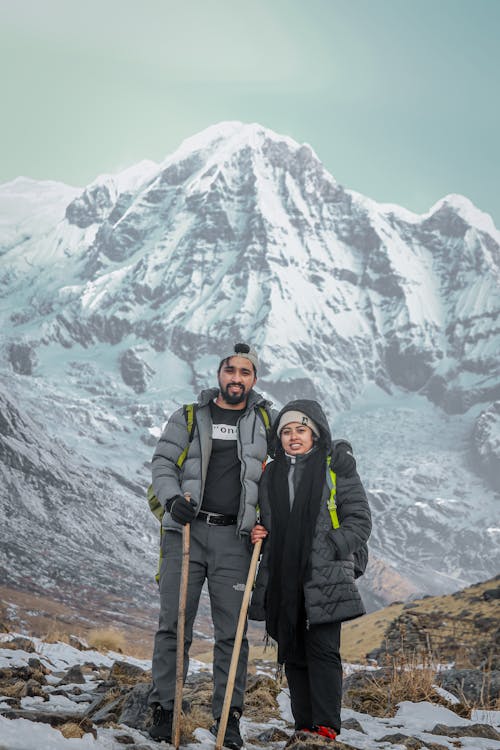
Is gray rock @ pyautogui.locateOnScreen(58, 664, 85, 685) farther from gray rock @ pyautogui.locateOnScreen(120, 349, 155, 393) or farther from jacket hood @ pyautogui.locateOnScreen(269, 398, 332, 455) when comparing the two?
gray rock @ pyautogui.locateOnScreen(120, 349, 155, 393)

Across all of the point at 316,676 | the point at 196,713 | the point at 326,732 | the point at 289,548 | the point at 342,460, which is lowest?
the point at 196,713

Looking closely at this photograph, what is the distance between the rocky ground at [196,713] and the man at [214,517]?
33 centimetres

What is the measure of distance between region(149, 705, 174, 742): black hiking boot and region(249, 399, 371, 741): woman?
28.5 inches

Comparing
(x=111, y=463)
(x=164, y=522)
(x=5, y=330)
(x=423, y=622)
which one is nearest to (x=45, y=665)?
(x=164, y=522)

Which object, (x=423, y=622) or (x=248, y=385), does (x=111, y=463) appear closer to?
(x=423, y=622)

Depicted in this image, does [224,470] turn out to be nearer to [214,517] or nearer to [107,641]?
[214,517]

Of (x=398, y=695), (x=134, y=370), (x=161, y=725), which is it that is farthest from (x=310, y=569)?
(x=134, y=370)

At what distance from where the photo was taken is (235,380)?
4.94 m

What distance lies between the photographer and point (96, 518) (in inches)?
2972

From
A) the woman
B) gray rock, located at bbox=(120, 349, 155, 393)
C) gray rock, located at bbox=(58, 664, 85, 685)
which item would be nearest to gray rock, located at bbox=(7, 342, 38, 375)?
gray rock, located at bbox=(120, 349, 155, 393)

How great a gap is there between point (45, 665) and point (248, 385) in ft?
12.6

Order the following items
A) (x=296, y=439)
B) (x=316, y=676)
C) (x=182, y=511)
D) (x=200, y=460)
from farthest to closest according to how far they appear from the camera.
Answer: (x=200, y=460) < (x=296, y=439) < (x=182, y=511) < (x=316, y=676)

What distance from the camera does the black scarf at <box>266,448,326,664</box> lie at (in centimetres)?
427

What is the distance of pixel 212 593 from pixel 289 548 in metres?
0.70
